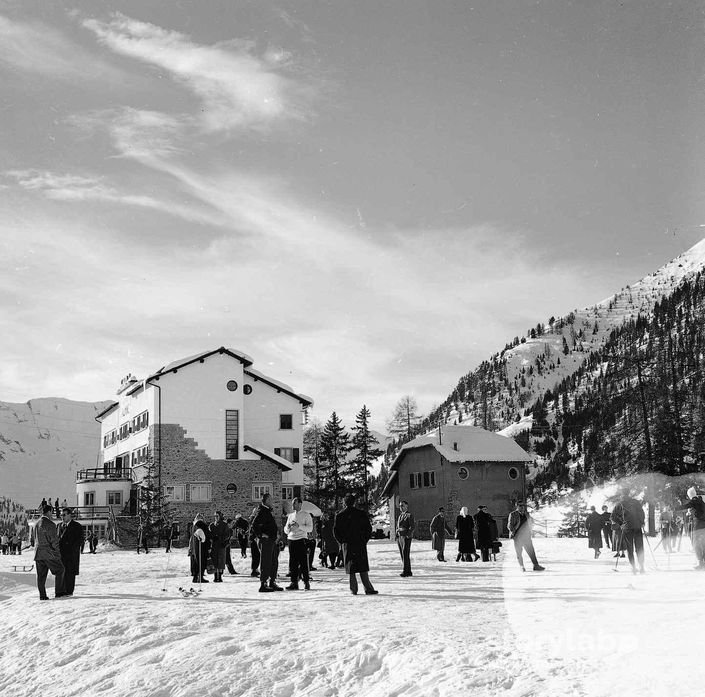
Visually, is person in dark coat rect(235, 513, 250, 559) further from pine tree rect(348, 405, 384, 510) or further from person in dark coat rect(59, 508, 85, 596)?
pine tree rect(348, 405, 384, 510)

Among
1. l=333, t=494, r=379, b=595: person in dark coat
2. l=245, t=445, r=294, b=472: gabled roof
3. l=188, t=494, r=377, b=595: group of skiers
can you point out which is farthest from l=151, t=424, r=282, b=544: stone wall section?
l=333, t=494, r=379, b=595: person in dark coat

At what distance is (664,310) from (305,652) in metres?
185

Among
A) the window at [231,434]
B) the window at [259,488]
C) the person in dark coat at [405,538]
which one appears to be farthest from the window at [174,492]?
the person in dark coat at [405,538]

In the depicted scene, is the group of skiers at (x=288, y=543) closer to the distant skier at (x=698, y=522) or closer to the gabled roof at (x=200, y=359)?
the distant skier at (x=698, y=522)

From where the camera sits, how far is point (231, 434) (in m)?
55.7

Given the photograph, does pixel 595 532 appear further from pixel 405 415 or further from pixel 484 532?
pixel 405 415

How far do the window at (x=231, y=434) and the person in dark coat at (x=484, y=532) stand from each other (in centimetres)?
3340

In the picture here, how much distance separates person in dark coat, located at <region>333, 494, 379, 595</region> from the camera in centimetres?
1359

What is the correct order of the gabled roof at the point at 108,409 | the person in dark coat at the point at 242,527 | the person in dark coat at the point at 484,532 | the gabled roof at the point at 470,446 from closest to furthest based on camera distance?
the person in dark coat at the point at 242,527
the person in dark coat at the point at 484,532
the gabled roof at the point at 470,446
the gabled roof at the point at 108,409

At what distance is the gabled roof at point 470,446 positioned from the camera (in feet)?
174

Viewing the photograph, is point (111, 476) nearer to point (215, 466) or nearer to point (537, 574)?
point (215, 466)

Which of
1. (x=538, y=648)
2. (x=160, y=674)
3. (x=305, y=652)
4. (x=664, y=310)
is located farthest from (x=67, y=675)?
(x=664, y=310)

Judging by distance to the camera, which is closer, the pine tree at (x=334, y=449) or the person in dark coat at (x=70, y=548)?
the person in dark coat at (x=70, y=548)

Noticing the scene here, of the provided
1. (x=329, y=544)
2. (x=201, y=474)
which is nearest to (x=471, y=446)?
(x=201, y=474)
